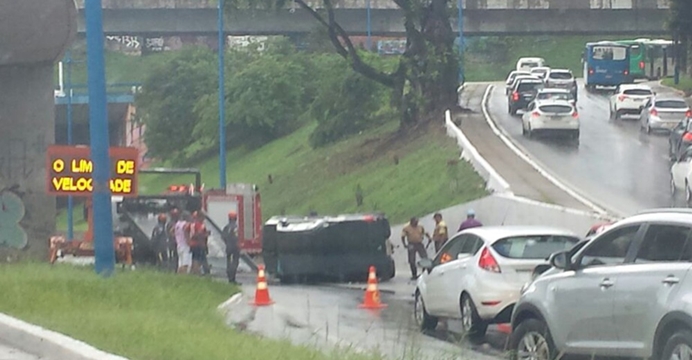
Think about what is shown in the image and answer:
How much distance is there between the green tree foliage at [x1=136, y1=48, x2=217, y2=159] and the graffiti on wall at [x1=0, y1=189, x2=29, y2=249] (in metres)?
48.0

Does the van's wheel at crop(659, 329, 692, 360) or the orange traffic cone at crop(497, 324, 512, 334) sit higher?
the van's wheel at crop(659, 329, 692, 360)

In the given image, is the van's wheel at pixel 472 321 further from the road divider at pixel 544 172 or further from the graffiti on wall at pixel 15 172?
the road divider at pixel 544 172

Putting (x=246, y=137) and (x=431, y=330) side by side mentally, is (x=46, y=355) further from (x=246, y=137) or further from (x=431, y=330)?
(x=246, y=137)

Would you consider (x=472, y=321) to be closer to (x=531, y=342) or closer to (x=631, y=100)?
(x=531, y=342)

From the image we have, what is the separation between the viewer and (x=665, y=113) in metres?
53.1

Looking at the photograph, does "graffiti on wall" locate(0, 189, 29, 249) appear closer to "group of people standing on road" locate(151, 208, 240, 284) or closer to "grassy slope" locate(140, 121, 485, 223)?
"group of people standing on road" locate(151, 208, 240, 284)

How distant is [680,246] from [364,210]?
117 ft

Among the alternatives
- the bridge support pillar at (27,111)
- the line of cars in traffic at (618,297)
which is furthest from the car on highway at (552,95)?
the line of cars in traffic at (618,297)

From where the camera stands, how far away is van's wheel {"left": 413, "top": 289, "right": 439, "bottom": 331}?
1778 cm

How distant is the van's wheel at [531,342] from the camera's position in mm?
11328

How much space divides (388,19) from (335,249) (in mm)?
48139

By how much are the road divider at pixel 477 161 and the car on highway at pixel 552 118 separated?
2.96 meters

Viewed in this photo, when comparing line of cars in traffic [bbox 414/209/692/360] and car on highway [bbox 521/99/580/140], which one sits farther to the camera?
car on highway [bbox 521/99/580/140]

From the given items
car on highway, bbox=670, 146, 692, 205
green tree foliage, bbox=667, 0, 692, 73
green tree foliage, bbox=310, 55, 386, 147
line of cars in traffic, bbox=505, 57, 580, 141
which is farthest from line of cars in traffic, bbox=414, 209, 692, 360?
green tree foliage, bbox=667, 0, 692, 73
